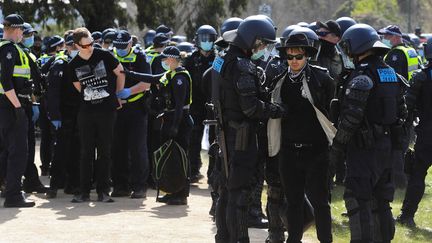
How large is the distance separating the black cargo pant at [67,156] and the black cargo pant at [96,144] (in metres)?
0.62

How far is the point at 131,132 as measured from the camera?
37.3 ft

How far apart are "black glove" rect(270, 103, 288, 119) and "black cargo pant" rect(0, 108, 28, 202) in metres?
4.00

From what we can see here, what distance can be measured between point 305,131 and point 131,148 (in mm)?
4182

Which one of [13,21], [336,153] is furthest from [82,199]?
[336,153]

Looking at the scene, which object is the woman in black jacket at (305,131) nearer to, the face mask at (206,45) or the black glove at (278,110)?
the black glove at (278,110)

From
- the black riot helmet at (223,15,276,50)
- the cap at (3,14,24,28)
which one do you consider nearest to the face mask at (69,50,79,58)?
the cap at (3,14,24,28)

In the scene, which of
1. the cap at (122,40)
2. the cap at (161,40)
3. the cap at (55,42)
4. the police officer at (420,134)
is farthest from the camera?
the cap at (55,42)

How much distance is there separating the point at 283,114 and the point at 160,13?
17.9 meters

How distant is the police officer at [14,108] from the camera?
1027 cm

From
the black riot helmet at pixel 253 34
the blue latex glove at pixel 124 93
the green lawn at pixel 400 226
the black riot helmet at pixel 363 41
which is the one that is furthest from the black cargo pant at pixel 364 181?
the blue latex glove at pixel 124 93

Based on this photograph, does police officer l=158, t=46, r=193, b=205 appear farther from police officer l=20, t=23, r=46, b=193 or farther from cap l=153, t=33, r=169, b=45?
police officer l=20, t=23, r=46, b=193

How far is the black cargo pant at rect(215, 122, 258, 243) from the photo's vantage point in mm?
7625

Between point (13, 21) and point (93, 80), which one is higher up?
point (13, 21)

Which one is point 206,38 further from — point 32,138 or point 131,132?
point 32,138
